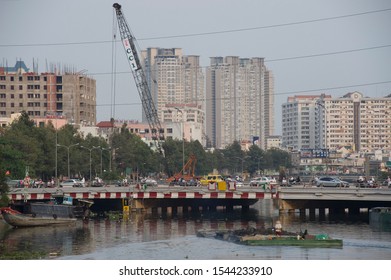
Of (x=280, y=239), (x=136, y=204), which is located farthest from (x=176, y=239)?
(x=136, y=204)

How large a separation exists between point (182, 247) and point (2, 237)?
19.8 metres

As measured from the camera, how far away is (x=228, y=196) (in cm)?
12306

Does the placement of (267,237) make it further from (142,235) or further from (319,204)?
(319,204)

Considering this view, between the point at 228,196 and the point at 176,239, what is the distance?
30.8 m

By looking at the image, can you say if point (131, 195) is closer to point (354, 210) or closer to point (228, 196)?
point (228, 196)

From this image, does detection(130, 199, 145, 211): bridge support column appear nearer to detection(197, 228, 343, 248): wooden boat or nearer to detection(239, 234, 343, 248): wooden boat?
detection(197, 228, 343, 248): wooden boat

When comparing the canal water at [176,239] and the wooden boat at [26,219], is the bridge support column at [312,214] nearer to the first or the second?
the canal water at [176,239]

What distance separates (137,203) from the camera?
131625 mm

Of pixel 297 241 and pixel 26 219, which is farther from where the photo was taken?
pixel 26 219

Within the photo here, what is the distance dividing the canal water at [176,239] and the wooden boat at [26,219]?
1.05 metres

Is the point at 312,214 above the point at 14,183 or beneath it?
beneath
